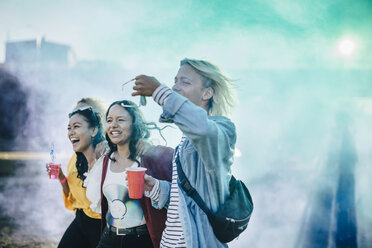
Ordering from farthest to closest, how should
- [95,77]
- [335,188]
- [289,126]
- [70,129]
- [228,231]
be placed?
[95,77], [289,126], [335,188], [70,129], [228,231]

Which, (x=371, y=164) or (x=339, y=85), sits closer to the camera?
(x=371, y=164)

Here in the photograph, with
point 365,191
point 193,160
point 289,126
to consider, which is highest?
point 289,126

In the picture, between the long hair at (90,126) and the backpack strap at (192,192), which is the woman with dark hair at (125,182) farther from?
the backpack strap at (192,192)

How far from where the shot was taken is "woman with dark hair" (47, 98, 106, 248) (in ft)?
8.53

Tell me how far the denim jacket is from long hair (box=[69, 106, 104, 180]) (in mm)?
1508

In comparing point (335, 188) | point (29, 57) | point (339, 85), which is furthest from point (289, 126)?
point (29, 57)

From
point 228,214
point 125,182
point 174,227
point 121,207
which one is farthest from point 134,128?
point 228,214

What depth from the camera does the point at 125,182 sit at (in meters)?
2.15

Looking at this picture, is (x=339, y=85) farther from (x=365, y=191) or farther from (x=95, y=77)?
(x=95, y=77)

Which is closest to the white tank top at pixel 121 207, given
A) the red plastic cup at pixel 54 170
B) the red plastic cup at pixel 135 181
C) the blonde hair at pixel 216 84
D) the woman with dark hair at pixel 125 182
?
the woman with dark hair at pixel 125 182

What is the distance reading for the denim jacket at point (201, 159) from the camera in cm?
126

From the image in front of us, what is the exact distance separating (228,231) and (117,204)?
968mm

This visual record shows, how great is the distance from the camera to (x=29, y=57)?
Answer: 880 inches

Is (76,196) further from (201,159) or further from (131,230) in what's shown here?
(201,159)
